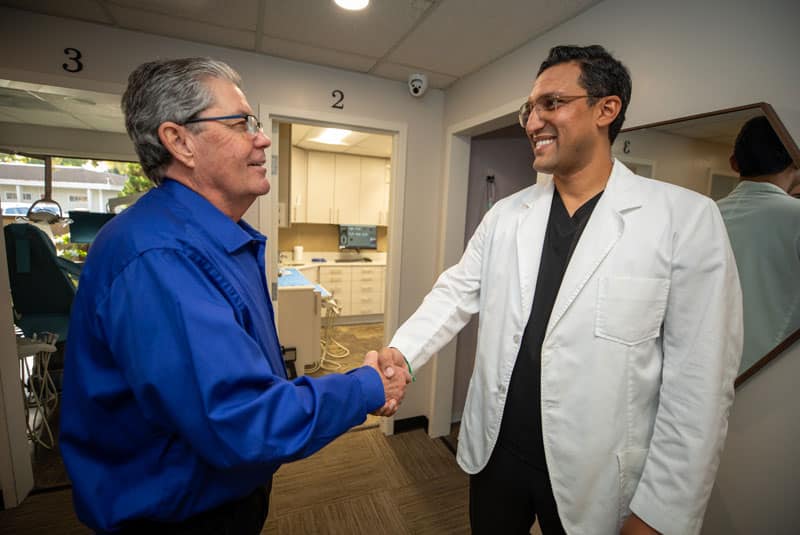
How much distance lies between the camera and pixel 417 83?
2398mm

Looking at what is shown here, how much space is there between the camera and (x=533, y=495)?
1.09m

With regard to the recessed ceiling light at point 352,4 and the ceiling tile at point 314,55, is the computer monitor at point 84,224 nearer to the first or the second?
the ceiling tile at point 314,55

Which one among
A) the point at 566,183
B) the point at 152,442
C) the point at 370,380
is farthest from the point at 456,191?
the point at 152,442

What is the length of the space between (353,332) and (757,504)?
473 cm

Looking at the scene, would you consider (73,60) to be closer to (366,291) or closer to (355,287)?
(355,287)

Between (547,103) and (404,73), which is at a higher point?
(404,73)

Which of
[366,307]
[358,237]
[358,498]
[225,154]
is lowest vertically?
[358,498]

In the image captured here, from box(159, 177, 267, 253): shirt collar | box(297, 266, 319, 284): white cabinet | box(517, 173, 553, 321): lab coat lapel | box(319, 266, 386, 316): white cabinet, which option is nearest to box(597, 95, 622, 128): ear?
box(517, 173, 553, 321): lab coat lapel

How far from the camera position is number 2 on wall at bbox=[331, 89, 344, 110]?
2373 mm

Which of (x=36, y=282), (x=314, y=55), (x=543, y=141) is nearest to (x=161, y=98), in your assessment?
(x=543, y=141)

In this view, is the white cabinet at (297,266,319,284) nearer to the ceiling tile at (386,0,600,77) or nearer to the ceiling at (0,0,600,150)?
the ceiling at (0,0,600,150)

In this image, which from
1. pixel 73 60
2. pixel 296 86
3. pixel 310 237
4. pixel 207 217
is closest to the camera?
pixel 207 217

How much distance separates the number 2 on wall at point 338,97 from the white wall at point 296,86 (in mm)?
24

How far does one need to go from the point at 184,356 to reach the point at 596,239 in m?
1.03
